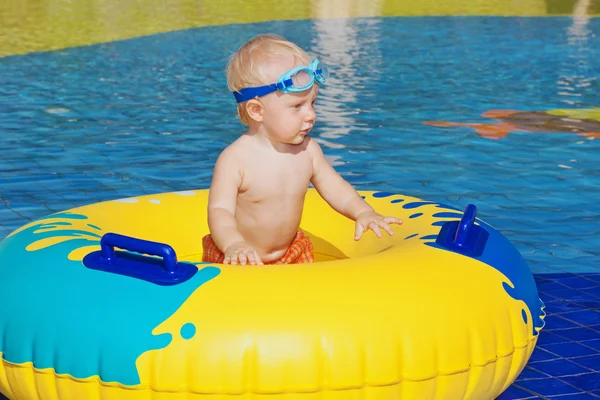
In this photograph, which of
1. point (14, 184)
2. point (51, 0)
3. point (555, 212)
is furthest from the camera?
point (51, 0)

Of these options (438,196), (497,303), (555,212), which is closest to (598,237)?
(555,212)

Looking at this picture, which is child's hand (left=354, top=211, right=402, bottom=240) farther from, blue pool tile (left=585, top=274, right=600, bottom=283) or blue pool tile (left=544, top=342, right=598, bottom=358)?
blue pool tile (left=585, top=274, right=600, bottom=283)

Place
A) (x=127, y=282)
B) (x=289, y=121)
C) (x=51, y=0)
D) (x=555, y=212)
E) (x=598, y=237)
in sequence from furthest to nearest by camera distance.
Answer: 1. (x=51, y=0)
2. (x=555, y=212)
3. (x=598, y=237)
4. (x=289, y=121)
5. (x=127, y=282)

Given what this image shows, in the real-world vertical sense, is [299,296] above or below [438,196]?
above

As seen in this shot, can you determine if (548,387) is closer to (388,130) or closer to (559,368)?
(559,368)

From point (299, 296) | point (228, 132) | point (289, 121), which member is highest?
point (289, 121)

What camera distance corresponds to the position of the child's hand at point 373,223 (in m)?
2.59

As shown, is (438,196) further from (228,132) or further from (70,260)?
(70,260)

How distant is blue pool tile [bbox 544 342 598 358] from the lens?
3061 millimetres

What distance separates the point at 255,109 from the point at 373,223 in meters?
0.45

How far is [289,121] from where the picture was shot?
2.64 metres

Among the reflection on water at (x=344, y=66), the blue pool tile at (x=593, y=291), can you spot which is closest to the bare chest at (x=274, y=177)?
the blue pool tile at (x=593, y=291)

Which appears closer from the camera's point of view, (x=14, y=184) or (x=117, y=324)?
(x=117, y=324)

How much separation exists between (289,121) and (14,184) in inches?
113
